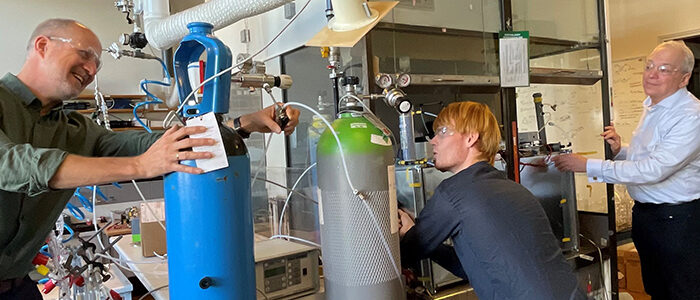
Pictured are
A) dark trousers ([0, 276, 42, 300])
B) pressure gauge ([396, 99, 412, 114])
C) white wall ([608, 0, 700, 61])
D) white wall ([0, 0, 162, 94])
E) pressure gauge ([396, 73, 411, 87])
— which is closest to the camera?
dark trousers ([0, 276, 42, 300])

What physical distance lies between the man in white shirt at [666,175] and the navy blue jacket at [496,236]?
44.1 inches

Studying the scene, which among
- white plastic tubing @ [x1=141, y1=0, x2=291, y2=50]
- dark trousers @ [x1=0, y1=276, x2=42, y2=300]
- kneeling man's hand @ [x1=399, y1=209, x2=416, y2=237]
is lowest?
dark trousers @ [x1=0, y1=276, x2=42, y2=300]

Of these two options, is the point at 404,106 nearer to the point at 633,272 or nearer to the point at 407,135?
the point at 407,135

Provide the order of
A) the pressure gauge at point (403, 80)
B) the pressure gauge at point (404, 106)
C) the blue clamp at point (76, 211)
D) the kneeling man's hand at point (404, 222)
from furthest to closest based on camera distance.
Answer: the blue clamp at point (76, 211) → the pressure gauge at point (403, 80) → the kneeling man's hand at point (404, 222) → the pressure gauge at point (404, 106)

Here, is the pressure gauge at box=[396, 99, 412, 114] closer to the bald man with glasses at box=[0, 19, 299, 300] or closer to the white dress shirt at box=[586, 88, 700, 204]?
the bald man with glasses at box=[0, 19, 299, 300]

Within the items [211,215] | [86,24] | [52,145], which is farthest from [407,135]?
[86,24]

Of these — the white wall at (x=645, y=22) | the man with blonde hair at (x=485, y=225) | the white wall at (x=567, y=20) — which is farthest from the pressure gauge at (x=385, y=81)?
the white wall at (x=645, y=22)

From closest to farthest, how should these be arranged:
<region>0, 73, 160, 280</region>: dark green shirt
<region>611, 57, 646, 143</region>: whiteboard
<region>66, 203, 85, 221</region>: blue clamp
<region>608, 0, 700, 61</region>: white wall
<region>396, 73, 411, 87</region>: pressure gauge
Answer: <region>0, 73, 160, 280</region>: dark green shirt
<region>396, 73, 411, 87</region>: pressure gauge
<region>66, 203, 85, 221</region>: blue clamp
<region>608, 0, 700, 61</region>: white wall
<region>611, 57, 646, 143</region>: whiteboard

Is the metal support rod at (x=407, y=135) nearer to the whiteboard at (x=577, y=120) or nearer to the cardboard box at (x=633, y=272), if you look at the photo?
the whiteboard at (x=577, y=120)

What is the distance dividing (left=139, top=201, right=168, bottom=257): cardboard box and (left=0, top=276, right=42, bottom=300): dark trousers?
1.60ft

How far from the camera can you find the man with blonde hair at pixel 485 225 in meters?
1.40

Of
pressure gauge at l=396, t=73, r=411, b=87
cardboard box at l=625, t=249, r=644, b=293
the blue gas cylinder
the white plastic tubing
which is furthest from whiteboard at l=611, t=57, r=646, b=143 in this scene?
the blue gas cylinder

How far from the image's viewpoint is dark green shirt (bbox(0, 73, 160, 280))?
1.30 m

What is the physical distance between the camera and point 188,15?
2.03 metres
